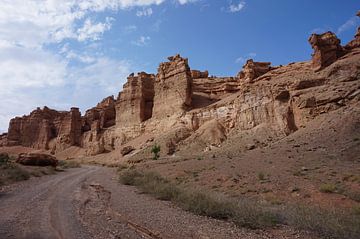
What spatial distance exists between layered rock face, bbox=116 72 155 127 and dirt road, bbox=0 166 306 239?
155 feet

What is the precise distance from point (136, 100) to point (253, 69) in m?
23.9

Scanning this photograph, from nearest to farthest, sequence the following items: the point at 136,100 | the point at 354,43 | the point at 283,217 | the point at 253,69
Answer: the point at 283,217, the point at 354,43, the point at 253,69, the point at 136,100

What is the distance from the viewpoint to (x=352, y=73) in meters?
29.0

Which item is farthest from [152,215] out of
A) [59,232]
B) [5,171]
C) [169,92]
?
[169,92]

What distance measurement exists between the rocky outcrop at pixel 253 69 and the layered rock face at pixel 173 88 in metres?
9.66

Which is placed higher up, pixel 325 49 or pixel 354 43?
pixel 354 43

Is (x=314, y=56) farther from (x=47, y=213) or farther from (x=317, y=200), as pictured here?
(x=47, y=213)

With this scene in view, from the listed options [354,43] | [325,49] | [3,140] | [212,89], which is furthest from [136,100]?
[3,140]

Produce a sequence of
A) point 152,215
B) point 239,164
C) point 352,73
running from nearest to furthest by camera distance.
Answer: point 152,215 → point 239,164 → point 352,73

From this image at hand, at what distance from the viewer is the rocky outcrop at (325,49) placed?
112ft

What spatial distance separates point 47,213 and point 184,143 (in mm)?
34146

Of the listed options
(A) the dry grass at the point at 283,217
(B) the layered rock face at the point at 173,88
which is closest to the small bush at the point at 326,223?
(A) the dry grass at the point at 283,217

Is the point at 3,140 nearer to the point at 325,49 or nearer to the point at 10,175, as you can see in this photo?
the point at 10,175

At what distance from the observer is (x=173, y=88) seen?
170ft
